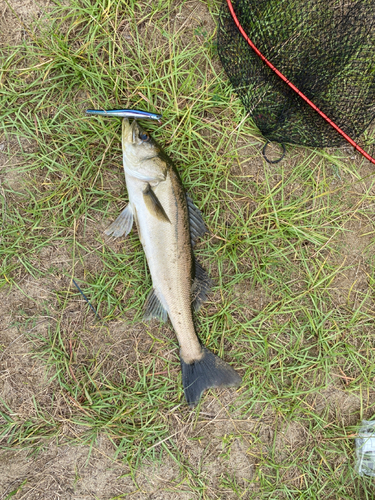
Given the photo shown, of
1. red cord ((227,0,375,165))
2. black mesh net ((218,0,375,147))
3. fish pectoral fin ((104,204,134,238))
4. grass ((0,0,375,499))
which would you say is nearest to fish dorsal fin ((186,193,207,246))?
grass ((0,0,375,499))

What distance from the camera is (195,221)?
9.52 ft

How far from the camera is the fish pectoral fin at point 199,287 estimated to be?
2971 millimetres

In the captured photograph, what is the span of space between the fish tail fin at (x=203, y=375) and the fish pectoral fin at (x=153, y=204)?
1262 millimetres

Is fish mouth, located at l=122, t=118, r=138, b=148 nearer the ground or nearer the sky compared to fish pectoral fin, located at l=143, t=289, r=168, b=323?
nearer the sky

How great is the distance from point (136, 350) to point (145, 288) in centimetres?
58

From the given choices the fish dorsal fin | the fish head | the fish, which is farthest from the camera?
the fish dorsal fin

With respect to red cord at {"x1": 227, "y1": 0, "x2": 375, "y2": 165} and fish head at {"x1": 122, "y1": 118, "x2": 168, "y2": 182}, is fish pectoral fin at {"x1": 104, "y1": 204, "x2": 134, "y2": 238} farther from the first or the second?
red cord at {"x1": 227, "y1": 0, "x2": 375, "y2": 165}

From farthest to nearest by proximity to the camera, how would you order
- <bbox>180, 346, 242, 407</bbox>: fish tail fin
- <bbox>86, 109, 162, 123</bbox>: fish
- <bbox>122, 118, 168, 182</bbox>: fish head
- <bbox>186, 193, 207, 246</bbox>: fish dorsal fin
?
<bbox>180, 346, 242, 407</bbox>: fish tail fin → <bbox>186, 193, 207, 246</bbox>: fish dorsal fin → <bbox>86, 109, 162, 123</bbox>: fish → <bbox>122, 118, 168, 182</bbox>: fish head

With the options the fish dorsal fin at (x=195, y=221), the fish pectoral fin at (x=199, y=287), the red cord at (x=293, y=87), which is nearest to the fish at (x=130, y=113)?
the fish dorsal fin at (x=195, y=221)

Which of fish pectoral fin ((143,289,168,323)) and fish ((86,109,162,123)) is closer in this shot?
fish ((86,109,162,123))

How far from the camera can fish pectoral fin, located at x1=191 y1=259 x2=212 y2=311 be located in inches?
117

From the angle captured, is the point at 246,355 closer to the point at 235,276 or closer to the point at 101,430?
the point at 235,276

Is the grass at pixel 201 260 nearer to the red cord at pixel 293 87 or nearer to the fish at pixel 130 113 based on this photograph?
the fish at pixel 130 113

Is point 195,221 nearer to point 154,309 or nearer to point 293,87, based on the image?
point 154,309
